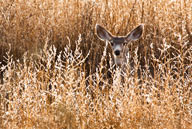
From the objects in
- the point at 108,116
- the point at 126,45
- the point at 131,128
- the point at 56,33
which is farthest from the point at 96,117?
the point at 56,33

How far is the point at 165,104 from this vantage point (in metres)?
4.53

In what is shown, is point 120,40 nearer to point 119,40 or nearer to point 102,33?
point 119,40

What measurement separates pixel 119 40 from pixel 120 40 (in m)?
0.02

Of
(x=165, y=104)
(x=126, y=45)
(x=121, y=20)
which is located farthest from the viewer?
(x=121, y=20)

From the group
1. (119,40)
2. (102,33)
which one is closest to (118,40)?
(119,40)

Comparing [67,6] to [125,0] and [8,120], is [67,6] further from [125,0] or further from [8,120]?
[8,120]

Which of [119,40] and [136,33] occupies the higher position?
[136,33]

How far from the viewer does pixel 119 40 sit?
7.17 metres

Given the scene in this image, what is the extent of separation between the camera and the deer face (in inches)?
277

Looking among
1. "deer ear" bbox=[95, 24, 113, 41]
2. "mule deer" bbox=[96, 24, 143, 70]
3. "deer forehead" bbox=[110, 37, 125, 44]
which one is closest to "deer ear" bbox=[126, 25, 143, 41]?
"mule deer" bbox=[96, 24, 143, 70]

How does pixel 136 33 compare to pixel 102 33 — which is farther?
pixel 102 33

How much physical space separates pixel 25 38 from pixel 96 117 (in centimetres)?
360

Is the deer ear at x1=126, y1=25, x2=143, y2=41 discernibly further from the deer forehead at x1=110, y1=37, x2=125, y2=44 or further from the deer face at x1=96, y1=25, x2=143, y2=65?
the deer forehead at x1=110, y1=37, x2=125, y2=44

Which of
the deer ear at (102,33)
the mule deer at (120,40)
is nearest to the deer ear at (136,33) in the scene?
the mule deer at (120,40)
